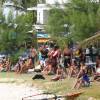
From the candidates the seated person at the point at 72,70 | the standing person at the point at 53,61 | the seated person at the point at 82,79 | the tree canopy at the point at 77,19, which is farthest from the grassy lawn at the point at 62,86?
the tree canopy at the point at 77,19

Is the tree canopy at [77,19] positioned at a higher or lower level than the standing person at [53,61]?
higher

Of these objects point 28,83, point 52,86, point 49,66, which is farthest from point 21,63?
point 52,86

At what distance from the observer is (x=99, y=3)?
36.5 meters

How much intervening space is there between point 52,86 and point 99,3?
12182 millimetres

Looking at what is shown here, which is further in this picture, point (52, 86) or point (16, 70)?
point (16, 70)

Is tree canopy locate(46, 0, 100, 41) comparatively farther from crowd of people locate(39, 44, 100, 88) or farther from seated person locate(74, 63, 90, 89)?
seated person locate(74, 63, 90, 89)

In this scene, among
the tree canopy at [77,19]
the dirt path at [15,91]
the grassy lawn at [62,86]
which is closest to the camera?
the grassy lawn at [62,86]

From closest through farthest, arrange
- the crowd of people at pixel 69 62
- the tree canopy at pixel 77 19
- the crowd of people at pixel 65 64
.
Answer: the crowd of people at pixel 65 64 < the crowd of people at pixel 69 62 < the tree canopy at pixel 77 19

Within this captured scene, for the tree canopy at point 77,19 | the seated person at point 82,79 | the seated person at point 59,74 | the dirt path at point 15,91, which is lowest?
the dirt path at point 15,91

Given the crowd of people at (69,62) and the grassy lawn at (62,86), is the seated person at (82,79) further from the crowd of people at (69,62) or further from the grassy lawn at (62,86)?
the crowd of people at (69,62)

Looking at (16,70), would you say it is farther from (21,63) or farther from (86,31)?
(86,31)

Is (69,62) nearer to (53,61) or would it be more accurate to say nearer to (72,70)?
(53,61)

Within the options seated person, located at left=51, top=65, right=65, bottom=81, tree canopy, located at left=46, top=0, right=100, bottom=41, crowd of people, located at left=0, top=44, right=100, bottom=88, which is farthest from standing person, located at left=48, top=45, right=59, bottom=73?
tree canopy, located at left=46, top=0, right=100, bottom=41

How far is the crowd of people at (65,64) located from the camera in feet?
89.9
